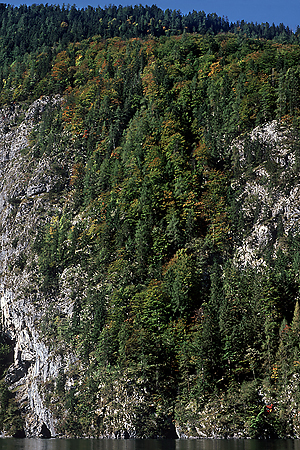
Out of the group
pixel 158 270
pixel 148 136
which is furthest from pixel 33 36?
pixel 158 270

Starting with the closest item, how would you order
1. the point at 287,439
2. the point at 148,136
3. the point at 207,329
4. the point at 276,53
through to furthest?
1. the point at 287,439
2. the point at 207,329
3. the point at 148,136
4. the point at 276,53

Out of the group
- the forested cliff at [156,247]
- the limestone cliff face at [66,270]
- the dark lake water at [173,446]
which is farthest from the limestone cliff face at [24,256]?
the dark lake water at [173,446]

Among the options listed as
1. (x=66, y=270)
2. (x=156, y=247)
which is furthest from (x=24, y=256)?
(x=156, y=247)

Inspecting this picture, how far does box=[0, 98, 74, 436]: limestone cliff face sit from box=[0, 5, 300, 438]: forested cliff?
39cm

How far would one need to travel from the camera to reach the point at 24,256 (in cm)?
10569

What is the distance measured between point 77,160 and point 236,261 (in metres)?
50.7

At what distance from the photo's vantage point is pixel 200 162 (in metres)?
106

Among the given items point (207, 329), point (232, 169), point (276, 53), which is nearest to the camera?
point (207, 329)

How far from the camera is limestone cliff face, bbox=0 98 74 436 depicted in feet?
290

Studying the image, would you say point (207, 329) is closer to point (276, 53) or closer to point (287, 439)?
point (287, 439)

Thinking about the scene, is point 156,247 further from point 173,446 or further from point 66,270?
point 173,446

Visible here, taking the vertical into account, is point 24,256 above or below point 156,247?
above

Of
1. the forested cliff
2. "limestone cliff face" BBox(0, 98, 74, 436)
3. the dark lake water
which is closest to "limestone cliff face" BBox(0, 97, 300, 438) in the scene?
"limestone cliff face" BBox(0, 98, 74, 436)

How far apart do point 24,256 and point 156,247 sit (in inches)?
1205
